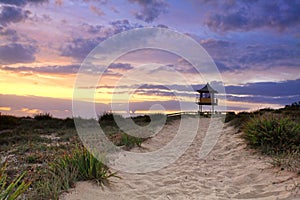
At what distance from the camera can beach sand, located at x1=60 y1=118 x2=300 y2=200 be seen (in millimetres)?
5824

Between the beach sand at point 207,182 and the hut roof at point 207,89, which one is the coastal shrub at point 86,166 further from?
the hut roof at point 207,89

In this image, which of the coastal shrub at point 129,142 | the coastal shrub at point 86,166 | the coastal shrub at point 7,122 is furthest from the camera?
the coastal shrub at point 7,122

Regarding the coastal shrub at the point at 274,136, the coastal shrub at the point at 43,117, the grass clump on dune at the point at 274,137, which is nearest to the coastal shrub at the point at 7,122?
the coastal shrub at the point at 43,117

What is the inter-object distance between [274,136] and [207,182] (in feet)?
10.00

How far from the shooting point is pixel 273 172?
23.0 ft

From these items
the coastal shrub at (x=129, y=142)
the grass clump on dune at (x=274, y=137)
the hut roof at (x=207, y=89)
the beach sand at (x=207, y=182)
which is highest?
the hut roof at (x=207, y=89)

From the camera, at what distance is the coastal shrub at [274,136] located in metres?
8.78

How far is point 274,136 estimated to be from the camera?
909 cm

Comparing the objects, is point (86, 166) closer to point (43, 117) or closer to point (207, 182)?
point (207, 182)

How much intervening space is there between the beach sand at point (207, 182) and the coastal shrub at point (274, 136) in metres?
0.41

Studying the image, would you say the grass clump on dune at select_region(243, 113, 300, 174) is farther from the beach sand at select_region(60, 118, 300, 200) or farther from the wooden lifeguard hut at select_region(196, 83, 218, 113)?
the wooden lifeguard hut at select_region(196, 83, 218, 113)

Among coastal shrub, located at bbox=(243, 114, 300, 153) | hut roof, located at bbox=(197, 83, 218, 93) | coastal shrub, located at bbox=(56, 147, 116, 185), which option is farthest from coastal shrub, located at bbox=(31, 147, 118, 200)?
hut roof, located at bbox=(197, 83, 218, 93)

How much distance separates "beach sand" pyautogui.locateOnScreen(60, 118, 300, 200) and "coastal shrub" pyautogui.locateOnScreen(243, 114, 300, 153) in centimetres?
41

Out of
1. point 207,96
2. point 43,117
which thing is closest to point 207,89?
point 207,96
